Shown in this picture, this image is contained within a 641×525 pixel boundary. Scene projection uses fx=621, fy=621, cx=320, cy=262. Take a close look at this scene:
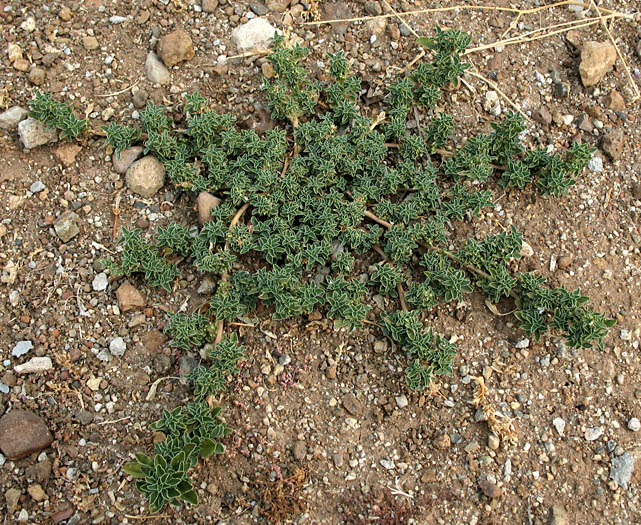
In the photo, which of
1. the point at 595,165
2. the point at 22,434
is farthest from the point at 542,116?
the point at 22,434

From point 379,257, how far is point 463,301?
0.57 m

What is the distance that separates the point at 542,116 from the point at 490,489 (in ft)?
8.32

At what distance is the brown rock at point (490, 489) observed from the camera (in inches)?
130

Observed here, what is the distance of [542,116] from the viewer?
14.2 ft

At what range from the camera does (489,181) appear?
4.10 metres

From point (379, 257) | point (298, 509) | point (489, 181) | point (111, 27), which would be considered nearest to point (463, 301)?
point (379, 257)

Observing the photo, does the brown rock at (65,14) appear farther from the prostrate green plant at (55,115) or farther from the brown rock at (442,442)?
the brown rock at (442,442)

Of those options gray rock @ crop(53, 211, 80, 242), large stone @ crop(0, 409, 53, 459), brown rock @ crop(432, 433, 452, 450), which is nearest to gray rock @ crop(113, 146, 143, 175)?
gray rock @ crop(53, 211, 80, 242)

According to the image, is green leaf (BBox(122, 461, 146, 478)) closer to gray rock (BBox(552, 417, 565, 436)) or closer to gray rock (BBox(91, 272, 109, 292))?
gray rock (BBox(91, 272, 109, 292))

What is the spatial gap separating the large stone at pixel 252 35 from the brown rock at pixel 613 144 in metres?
2.43

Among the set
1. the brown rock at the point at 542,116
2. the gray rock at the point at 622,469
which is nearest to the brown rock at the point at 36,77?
the brown rock at the point at 542,116

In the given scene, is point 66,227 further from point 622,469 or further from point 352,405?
point 622,469

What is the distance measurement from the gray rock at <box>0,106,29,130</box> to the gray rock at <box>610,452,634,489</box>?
13.7 ft

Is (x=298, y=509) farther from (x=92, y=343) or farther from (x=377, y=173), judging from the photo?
(x=377, y=173)
